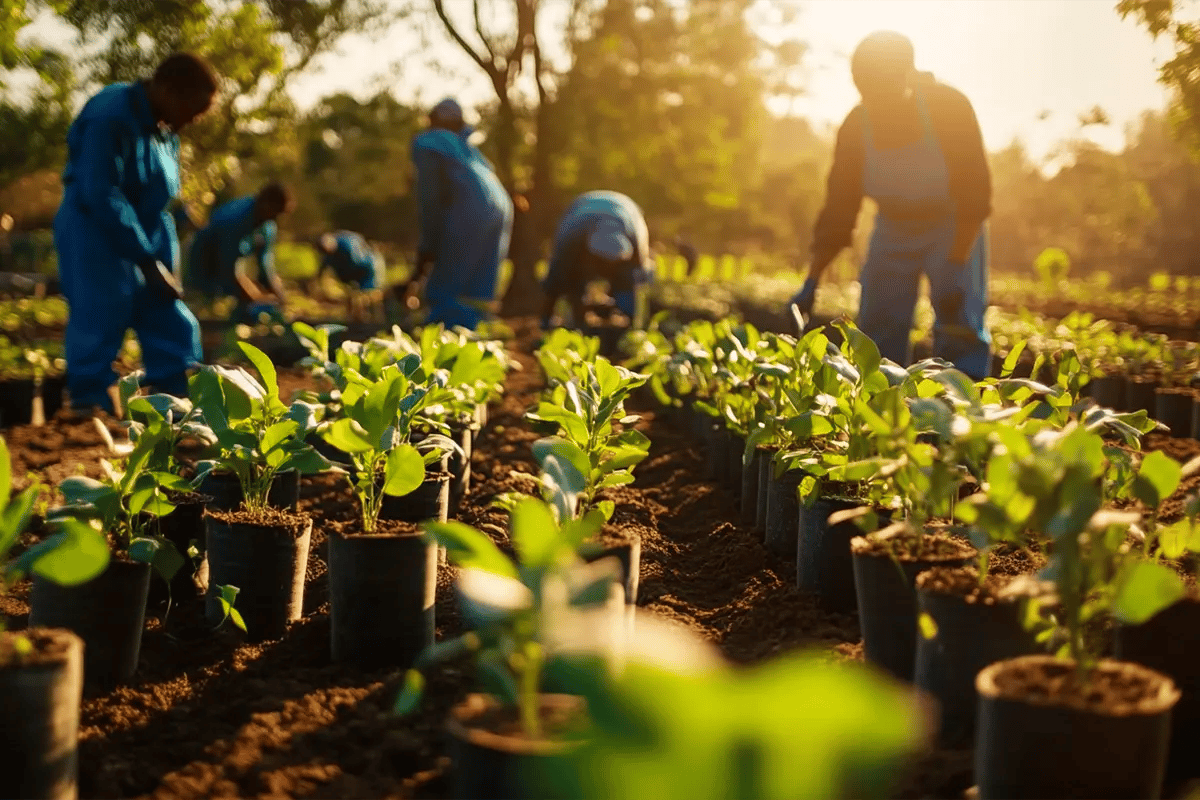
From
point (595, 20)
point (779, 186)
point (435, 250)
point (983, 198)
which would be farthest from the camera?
point (779, 186)

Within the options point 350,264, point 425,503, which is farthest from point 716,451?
point 350,264

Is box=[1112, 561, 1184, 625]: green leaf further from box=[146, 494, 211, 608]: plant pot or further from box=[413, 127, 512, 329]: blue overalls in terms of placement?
box=[413, 127, 512, 329]: blue overalls

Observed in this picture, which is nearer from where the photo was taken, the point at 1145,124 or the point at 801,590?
the point at 801,590

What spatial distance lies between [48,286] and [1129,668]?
1838 cm

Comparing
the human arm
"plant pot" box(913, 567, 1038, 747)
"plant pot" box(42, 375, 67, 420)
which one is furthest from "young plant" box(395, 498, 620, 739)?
"plant pot" box(42, 375, 67, 420)

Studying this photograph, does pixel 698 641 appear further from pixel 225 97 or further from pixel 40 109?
pixel 40 109

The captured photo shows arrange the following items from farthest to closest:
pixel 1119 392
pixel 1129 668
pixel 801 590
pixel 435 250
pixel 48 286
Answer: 1. pixel 48 286
2. pixel 435 250
3. pixel 1119 392
4. pixel 801 590
5. pixel 1129 668

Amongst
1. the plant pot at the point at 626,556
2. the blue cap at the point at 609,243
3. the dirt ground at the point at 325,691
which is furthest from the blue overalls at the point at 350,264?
the plant pot at the point at 626,556

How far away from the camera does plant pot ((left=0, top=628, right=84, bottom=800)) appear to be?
5.65ft

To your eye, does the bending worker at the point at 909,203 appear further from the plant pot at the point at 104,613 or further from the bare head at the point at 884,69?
the plant pot at the point at 104,613

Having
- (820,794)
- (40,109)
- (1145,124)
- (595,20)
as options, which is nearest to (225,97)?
(40,109)

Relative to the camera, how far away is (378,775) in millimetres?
1998

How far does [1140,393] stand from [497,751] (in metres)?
6.59

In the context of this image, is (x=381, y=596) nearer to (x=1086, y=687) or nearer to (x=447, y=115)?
(x=1086, y=687)
